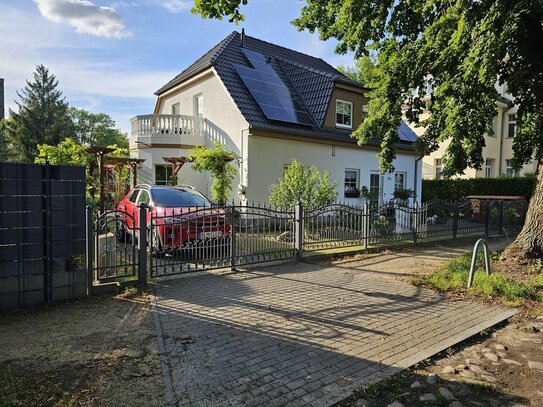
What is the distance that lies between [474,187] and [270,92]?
16.3 metres

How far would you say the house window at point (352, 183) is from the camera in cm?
1858

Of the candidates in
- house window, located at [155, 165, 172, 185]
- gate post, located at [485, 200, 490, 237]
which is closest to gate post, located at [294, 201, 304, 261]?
gate post, located at [485, 200, 490, 237]

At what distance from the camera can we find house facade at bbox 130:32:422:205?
49.8 ft

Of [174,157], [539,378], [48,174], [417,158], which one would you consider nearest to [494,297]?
[539,378]

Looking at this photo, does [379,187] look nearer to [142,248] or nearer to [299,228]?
[299,228]

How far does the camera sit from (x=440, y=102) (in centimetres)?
1023

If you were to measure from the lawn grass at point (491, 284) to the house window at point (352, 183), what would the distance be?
35.3ft

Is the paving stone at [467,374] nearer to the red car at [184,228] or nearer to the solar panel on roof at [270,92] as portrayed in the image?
the red car at [184,228]

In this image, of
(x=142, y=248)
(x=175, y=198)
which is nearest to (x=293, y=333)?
(x=142, y=248)

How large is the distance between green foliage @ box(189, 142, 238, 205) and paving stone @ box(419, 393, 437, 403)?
37.2 feet

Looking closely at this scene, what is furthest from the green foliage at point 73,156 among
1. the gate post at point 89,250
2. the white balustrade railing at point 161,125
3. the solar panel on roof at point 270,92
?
the gate post at point 89,250

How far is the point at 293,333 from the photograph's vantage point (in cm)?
472

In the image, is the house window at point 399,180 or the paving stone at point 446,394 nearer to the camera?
the paving stone at point 446,394

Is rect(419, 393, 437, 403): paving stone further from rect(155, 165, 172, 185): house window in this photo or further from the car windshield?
rect(155, 165, 172, 185): house window
